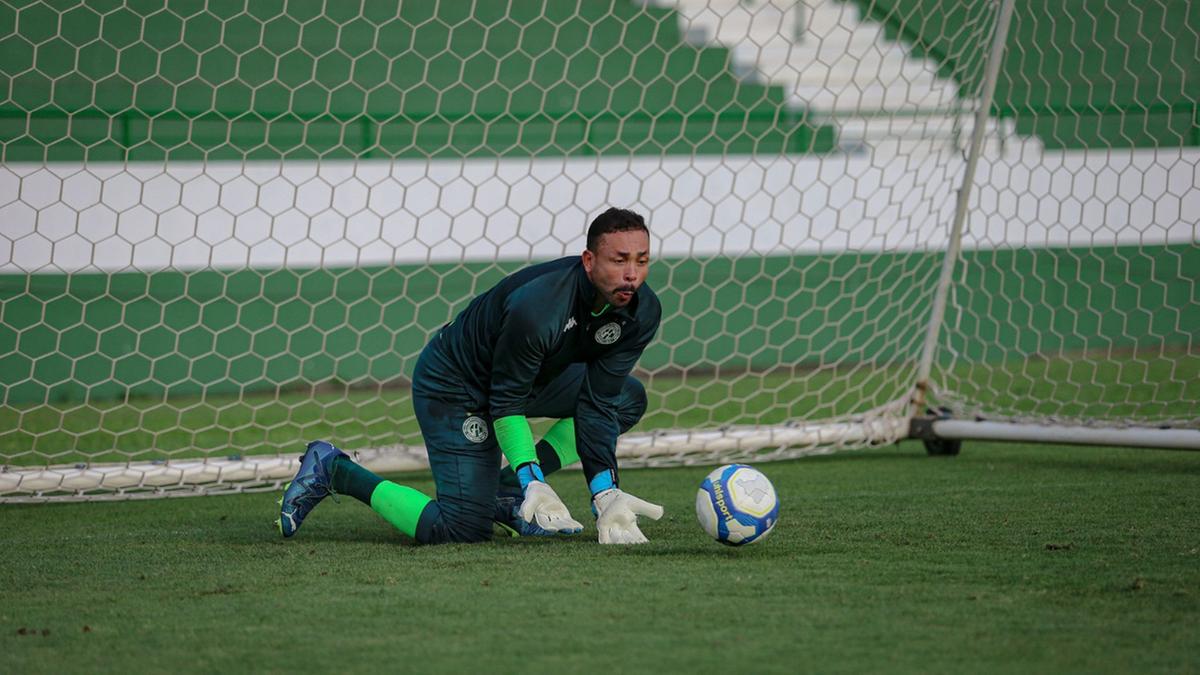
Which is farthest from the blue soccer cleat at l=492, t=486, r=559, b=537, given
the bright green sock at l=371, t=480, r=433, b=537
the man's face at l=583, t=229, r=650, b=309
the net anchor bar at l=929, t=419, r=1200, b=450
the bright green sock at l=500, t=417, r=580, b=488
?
the net anchor bar at l=929, t=419, r=1200, b=450

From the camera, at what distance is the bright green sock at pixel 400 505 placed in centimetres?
397

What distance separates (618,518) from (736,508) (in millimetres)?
394

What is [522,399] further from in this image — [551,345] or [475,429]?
[475,429]

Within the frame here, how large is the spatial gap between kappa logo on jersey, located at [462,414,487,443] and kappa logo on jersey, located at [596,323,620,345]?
478 mm

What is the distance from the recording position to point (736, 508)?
139 inches

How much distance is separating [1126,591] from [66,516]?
368cm

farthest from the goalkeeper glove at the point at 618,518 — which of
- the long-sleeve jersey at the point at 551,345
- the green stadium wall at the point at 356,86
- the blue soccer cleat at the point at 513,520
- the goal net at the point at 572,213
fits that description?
the green stadium wall at the point at 356,86

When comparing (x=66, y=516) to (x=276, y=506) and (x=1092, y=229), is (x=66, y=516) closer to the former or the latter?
(x=276, y=506)

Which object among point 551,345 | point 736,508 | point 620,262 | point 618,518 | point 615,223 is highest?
point 615,223

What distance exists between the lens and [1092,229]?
8.27 metres

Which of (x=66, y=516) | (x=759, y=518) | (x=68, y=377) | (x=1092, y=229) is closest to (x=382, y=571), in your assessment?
(x=759, y=518)

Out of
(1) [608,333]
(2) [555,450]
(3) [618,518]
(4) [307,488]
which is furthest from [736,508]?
(4) [307,488]

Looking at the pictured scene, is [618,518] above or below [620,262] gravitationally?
below

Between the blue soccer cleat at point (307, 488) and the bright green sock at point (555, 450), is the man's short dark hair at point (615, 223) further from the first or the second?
the blue soccer cleat at point (307, 488)
